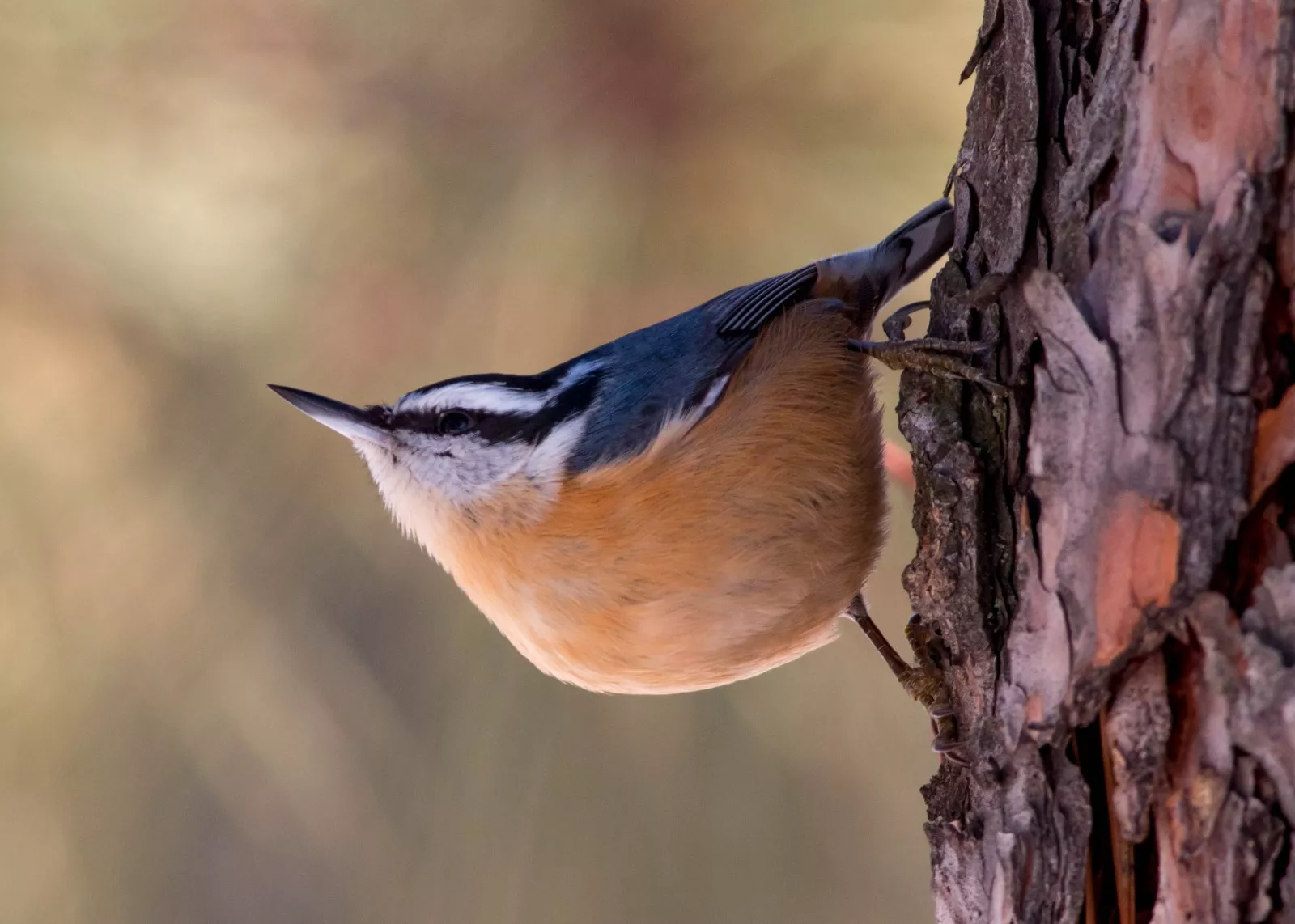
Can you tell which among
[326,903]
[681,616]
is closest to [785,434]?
[681,616]

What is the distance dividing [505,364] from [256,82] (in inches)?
21.0

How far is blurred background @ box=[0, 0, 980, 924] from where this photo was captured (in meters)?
1.49

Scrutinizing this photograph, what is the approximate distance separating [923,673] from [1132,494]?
0.55 metres

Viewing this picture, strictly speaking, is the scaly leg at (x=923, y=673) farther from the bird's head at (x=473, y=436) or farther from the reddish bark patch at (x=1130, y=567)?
the bird's head at (x=473, y=436)

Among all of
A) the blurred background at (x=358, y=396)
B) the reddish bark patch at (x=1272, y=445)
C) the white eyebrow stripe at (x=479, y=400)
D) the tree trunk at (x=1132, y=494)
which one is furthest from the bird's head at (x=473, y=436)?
the reddish bark patch at (x=1272, y=445)

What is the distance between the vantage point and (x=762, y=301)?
5.32ft

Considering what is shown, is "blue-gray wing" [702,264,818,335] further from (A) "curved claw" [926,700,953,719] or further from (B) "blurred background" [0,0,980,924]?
(A) "curved claw" [926,700,953,719]

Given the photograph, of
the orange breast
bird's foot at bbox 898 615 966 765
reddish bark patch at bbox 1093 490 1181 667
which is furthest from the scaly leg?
reddish bark patch at bbox 1093 490 1181 667

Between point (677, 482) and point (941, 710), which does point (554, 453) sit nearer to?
point (677, 482)

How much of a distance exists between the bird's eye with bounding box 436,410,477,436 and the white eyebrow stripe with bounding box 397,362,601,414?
15 millimetres

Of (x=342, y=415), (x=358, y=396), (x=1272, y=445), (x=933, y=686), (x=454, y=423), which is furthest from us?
(x=358, y=396)

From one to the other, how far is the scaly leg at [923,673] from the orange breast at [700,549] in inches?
4.1

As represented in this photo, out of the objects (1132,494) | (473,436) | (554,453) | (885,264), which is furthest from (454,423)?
(1132,494)

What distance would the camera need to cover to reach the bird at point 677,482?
1.44 m
